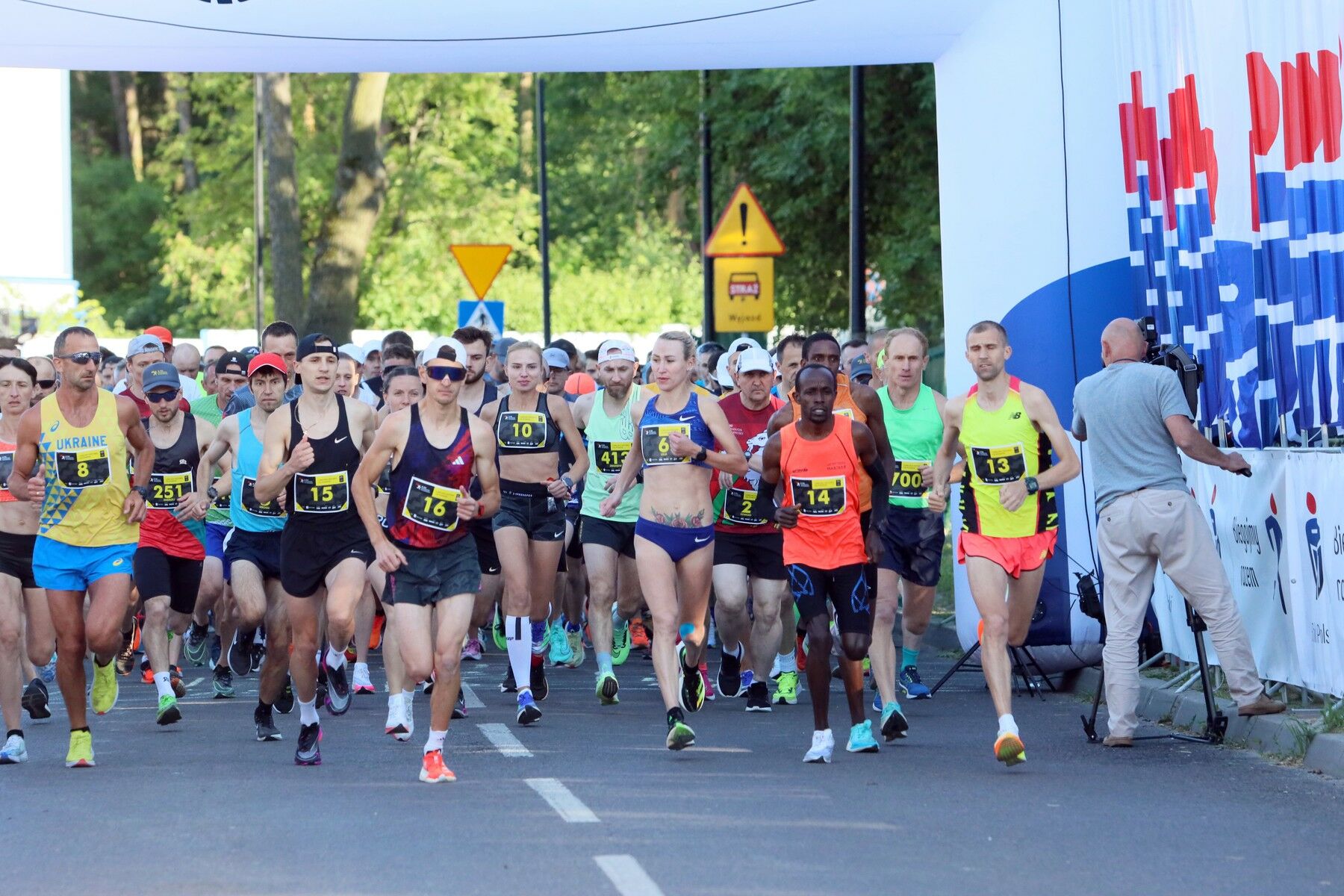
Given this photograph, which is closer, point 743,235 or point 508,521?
point 508,521

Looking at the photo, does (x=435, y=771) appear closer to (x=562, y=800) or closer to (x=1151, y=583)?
(x=562, y=800)

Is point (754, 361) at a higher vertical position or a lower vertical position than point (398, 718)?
higher

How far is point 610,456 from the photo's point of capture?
13062mm

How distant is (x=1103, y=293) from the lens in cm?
1334

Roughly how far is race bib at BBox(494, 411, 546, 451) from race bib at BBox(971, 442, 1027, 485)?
3.53 m

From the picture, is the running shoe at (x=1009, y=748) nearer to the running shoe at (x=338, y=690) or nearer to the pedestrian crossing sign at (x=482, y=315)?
the running shoe at (x=338, y=690)

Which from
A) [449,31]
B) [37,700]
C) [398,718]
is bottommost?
[37,700]

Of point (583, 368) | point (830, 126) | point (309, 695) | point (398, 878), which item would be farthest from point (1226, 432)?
point (830, 126)

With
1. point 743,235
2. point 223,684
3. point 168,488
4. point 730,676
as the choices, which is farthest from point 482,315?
point 730,676

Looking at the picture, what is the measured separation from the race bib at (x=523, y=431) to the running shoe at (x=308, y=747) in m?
3.25

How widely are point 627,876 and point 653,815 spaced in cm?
130

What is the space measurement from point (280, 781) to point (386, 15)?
6.30 metres

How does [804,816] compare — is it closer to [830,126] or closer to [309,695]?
[309,695]

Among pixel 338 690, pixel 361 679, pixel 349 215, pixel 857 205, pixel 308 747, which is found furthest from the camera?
pixel 349 215
